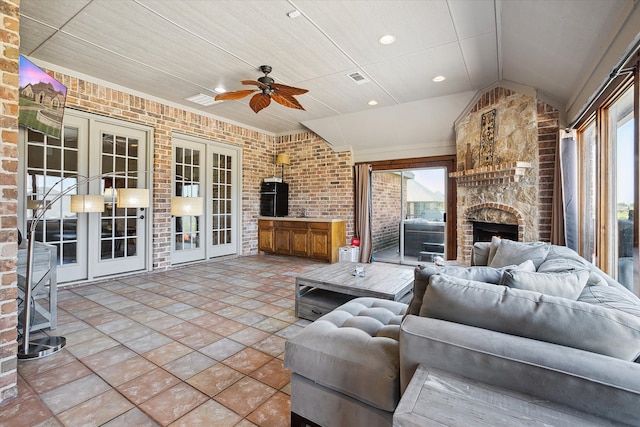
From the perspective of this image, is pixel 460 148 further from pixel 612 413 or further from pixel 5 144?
pixel 5 144

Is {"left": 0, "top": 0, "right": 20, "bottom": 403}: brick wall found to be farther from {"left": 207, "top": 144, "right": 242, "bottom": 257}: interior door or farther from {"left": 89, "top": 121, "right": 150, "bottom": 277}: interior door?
{"left": 207, "top": 144, "right": 242, "bottom": 257}: interior door

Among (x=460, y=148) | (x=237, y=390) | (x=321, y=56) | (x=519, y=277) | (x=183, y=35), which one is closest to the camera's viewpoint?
(x=519, y=277)

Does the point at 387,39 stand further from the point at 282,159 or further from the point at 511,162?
the point at 282,159

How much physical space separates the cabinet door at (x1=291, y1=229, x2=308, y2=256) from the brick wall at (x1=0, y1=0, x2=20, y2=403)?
456 centimetres

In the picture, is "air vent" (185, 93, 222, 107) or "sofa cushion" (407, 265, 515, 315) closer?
"sofa cushion" (407, 265, 515, 315)

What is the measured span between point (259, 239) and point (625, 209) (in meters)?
5.82

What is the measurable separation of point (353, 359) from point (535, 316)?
73cm

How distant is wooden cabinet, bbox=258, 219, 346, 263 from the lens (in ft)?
19.1

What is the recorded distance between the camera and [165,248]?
4.95m

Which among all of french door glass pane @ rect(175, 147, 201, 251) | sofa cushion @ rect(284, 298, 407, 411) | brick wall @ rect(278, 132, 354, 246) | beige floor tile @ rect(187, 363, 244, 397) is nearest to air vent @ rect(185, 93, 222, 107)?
french door glass pane @ rect(175, 147, 201, 251)

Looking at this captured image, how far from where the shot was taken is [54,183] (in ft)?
12.9

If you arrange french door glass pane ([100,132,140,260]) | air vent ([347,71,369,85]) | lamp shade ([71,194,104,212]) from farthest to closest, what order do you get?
french door glass pane ([100,132,140,260]) < air vent ([347,71,369,85]) < lamp shade ([71,194,104,212])

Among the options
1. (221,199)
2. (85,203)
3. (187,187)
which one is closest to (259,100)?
(85,203)

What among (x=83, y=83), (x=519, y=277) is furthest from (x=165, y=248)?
(x=519, y=277)
